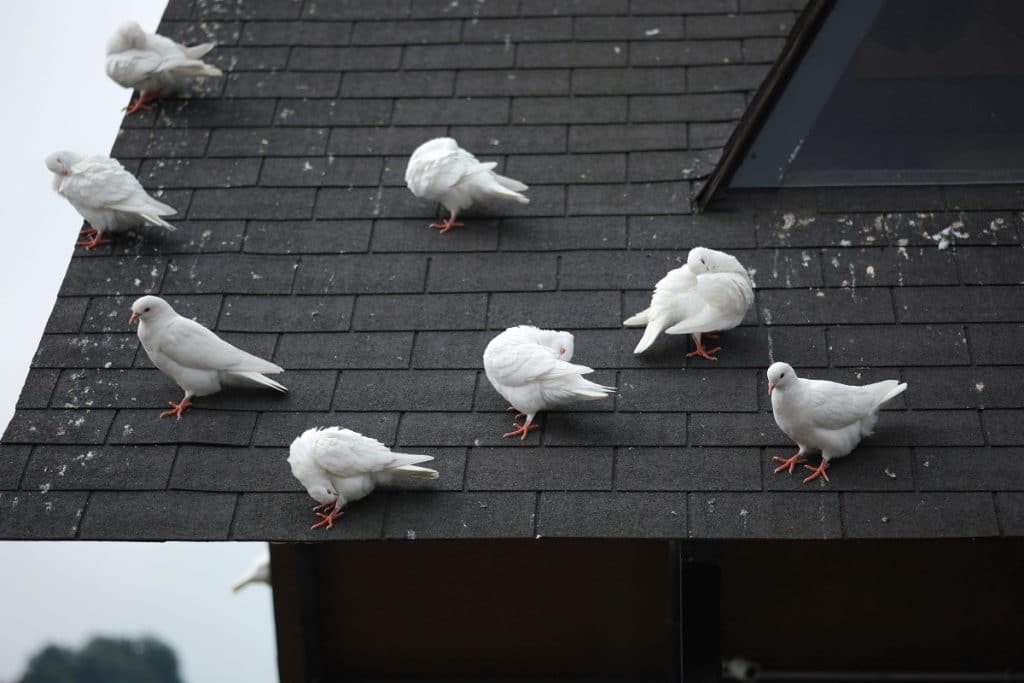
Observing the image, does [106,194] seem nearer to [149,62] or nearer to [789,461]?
[149,62]

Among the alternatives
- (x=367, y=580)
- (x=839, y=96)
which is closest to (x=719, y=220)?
(x=839, y=96)

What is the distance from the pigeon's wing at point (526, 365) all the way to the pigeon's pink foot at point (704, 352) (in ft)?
1.26

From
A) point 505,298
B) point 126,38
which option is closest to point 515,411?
point 505,298

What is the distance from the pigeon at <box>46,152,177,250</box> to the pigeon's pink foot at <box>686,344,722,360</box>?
1872 mm

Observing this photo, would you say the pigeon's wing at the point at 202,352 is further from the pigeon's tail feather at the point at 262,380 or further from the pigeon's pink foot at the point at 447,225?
the pigeon's pink foot at the point at 447,225

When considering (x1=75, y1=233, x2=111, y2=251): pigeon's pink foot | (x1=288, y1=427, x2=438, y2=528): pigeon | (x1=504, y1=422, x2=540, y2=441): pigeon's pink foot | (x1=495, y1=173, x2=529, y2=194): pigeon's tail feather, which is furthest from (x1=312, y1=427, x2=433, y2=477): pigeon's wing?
(x1=75, y1=233, x2=111, y2=251): pigeon's pink foot

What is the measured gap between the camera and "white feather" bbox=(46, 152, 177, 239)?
183 inches

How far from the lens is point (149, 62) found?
5.18 metres

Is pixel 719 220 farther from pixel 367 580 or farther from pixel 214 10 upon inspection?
pixel 214 10

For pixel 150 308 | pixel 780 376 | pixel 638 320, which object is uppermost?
Answer: pixel 638 320

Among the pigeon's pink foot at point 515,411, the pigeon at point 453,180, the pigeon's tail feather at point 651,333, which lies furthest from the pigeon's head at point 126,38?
the pigeon's tail feather at point 651,333

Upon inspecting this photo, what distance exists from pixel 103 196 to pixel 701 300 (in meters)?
2.07

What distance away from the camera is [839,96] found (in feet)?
14.8

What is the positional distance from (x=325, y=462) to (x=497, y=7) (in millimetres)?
2509
